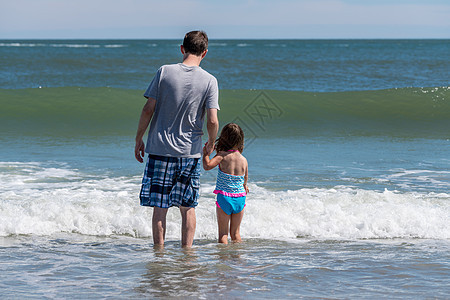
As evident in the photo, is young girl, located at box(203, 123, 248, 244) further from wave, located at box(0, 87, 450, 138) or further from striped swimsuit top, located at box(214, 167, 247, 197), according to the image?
wave, located at box(0, 87, 450, 138)

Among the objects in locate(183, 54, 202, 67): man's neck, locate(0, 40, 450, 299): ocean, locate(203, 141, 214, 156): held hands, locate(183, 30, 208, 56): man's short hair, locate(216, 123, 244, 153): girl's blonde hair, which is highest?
locate(183, 30, 208, 56): man's short hair

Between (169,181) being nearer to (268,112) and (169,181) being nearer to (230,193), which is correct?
(230,193)

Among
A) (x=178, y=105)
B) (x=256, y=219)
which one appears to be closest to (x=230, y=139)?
(x=178, y=105)

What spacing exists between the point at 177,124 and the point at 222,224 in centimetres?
126

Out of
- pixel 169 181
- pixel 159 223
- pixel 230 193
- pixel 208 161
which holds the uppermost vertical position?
pixel 208 161

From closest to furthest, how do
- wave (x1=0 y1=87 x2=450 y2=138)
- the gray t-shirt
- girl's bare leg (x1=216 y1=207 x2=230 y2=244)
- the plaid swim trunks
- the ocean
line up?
the ocean < the gray t-shirt < the plaid swim trunks < girl's bare leg (x1=216 y1=207 x2=230 y2=244) < wave (x1=0 y1=87 x2=450 y2=138)

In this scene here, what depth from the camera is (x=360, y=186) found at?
7.46m

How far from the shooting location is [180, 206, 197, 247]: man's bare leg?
4.39m

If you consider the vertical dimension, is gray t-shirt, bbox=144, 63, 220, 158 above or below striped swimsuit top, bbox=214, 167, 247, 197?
above

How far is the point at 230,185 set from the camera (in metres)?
4.87

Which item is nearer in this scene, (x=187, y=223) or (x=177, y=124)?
(x=177, y=124)

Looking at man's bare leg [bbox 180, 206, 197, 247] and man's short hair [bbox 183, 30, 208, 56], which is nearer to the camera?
man's short hair [bbox 183, 30, 208, 56]

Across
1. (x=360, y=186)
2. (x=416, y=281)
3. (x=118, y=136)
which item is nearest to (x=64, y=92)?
(x=118, y=136)

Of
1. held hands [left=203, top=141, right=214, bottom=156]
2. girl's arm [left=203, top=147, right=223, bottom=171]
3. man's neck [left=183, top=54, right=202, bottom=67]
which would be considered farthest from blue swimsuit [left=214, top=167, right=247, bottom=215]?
man's neck [left=183, top=54, right=202, bottom=67]
